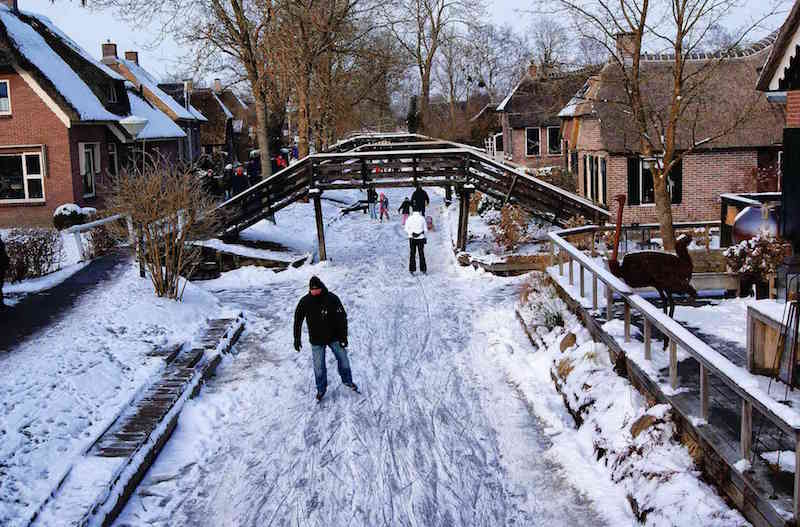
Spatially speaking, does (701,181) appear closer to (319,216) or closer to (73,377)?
(319,216)

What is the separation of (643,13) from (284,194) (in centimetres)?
1097

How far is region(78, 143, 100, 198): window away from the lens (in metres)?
30.3

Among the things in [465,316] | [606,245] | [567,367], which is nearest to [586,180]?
[606,245]

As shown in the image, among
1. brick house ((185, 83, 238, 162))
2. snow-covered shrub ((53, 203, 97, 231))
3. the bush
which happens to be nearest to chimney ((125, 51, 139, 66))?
brick house ((185, 83, 238, 162))

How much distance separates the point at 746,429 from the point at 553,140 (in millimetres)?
48570

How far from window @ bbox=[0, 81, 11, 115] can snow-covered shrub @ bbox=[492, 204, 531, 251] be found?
16881 mm

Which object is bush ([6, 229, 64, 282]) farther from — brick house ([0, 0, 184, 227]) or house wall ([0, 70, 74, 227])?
house wall ([0, 70, 74, 227])

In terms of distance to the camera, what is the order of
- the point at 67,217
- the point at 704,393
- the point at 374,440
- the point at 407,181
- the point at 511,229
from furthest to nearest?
the point at 67,217
the point at 407,181
the point at 511,229
the point at 374,440
the point at 704,393

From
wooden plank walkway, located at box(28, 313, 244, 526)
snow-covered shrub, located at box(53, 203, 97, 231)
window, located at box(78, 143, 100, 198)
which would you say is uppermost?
window, located at box(78, 143, 100, 198)

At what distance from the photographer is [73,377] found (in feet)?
35.2

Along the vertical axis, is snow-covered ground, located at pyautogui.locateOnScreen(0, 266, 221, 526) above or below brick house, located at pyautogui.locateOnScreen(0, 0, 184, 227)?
below

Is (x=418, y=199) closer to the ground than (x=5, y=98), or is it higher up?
closer to the ground

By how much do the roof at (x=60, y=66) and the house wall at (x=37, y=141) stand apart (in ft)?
2.26

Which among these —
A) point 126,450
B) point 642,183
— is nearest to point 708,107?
point 642,183
